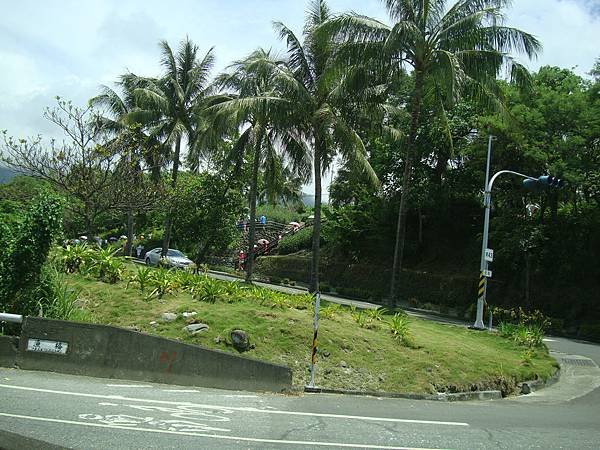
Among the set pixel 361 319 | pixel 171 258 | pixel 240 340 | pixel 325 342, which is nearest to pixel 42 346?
pixel 240 340

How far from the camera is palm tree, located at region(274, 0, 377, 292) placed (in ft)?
77.7

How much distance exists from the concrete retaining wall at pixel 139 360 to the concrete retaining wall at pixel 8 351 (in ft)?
0.33

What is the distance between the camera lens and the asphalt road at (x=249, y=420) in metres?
6.56

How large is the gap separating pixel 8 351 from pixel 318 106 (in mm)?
17313

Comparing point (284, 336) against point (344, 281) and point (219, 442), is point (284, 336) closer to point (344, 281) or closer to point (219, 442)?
point (219, 442)

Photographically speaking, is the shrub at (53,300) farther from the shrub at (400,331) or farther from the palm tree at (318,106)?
the palm tree at (318,106)

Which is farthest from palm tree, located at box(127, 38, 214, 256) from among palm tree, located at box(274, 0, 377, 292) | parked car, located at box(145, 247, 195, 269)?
palm tree, located at box(274, 0, 377, 292)

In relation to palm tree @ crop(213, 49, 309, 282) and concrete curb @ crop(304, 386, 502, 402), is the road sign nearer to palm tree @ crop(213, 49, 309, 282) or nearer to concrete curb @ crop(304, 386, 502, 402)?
concrete curb @ crop(304, 386, 502, 402)

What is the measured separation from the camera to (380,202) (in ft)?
137

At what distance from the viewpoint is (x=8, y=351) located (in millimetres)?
10055

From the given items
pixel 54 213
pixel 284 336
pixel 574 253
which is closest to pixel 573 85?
pixel 574 253

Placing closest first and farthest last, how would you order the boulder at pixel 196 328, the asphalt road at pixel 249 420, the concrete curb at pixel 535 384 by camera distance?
the asphalt road at pixel 249 420
the boulder at pixel 196 328
the concrete curb at pixel 535 384

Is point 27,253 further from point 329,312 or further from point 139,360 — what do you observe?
point 329,312

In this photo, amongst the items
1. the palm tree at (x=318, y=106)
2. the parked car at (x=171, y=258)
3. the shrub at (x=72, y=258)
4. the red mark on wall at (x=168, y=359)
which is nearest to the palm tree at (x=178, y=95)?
the parked car at (x=171, y=258)
